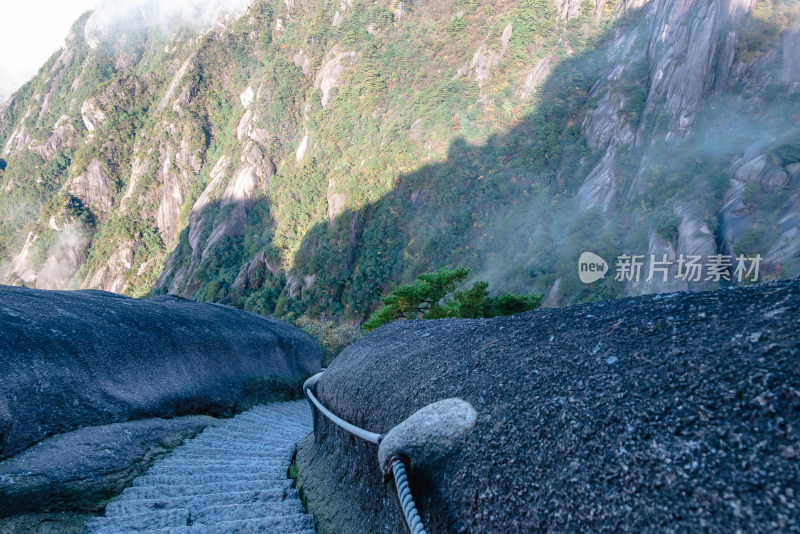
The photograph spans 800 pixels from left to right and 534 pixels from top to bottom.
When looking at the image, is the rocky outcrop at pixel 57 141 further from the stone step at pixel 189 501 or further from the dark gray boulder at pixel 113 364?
the stone step at pixel 189 501

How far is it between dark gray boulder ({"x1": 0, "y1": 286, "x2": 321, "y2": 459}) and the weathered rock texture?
156 inches

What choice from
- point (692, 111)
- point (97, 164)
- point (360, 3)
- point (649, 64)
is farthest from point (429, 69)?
point (97, 164)

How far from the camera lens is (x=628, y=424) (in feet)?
5.32

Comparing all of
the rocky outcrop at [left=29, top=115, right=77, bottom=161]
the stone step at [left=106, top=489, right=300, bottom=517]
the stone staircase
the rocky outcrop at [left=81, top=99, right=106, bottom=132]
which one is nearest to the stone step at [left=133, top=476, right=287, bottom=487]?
the stone staircase

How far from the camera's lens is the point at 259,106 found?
195 ft

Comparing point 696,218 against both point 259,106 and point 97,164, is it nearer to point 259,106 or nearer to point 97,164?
point 259,106

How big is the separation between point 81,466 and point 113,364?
8.12 ft

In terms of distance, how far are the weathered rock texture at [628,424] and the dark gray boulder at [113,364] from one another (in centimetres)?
395

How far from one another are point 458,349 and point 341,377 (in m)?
1.84

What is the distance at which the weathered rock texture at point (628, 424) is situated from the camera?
129cm

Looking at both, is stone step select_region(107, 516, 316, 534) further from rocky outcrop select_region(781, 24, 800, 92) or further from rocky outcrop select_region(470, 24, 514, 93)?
rocky outcrop select_region(470, 24, 514, 93)

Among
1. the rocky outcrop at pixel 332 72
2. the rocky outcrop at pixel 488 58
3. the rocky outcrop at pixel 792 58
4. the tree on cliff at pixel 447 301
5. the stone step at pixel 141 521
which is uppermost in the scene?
the rocky outcrop at pixel 332 72

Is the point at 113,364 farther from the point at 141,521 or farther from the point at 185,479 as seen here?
the point at 141,521

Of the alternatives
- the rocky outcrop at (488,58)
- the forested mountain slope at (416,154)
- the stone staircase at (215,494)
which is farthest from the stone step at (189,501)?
the rocky outcrop at (488,58)
